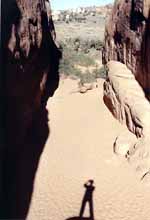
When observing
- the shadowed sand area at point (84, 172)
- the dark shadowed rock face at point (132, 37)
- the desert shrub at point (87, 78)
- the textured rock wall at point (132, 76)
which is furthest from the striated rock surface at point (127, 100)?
the desert shrub at point (87, 78)

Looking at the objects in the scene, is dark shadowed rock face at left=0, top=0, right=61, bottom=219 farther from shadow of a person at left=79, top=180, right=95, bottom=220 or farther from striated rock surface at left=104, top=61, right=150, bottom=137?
striated rock surface at left=104, top=61, right=150, bottom=137

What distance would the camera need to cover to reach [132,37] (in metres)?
16.6

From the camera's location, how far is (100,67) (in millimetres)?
25891

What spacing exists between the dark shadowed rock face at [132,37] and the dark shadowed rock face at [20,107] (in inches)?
134

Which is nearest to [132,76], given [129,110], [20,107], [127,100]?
[127,100]

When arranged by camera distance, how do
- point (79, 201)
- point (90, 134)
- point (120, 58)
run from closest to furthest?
point (79, 201), point (90, 134), point (120, 58)

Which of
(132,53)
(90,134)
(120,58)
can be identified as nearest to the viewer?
(90,134)

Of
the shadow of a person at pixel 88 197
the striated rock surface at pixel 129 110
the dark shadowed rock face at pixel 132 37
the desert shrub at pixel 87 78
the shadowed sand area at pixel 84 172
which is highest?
the dark shadowed rock face at pixel 132 37

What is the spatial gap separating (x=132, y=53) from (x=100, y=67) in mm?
9297

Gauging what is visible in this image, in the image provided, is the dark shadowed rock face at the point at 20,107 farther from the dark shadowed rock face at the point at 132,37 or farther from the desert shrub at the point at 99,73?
the desert shrub at the point at 99,73

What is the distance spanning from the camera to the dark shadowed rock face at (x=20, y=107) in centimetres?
1123

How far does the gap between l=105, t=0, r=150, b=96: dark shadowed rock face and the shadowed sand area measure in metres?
2.03

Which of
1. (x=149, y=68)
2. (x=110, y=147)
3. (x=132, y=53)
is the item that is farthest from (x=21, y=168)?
(x=132, y=53)

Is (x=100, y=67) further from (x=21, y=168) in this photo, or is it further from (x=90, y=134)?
(x=21, y=168)
